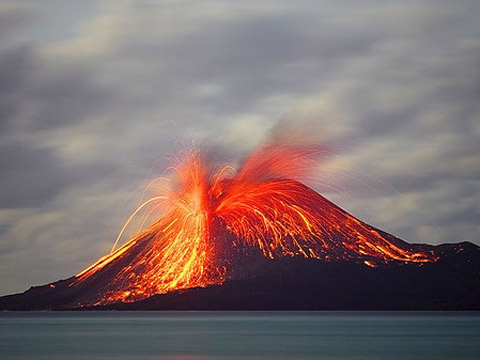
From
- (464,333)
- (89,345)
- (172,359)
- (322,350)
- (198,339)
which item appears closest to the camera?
(172,359)

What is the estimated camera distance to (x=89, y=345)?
344 ft

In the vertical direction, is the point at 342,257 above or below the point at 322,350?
above

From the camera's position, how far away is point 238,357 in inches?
3314

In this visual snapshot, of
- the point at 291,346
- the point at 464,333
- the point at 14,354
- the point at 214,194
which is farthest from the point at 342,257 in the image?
the point at 14,354

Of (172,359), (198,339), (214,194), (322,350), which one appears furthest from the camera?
(214,194)

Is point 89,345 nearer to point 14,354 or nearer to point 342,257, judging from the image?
point 14,354

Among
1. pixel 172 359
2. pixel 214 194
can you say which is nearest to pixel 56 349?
pixel 172 359

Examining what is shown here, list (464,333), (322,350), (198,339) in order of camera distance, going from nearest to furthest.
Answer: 1. (322,350)
2. (198,339)
3. (464,333)

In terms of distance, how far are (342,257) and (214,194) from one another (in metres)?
30.4

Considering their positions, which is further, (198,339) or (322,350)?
(198,339)

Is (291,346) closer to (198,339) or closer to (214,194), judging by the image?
(198,339)

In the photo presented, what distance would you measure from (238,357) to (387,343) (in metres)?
26.8

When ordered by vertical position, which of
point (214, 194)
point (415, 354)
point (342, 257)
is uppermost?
point (214, 194)

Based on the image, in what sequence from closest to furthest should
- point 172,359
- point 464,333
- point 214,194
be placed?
1. point 172,359
2. point 464,333
3. point 214,194
